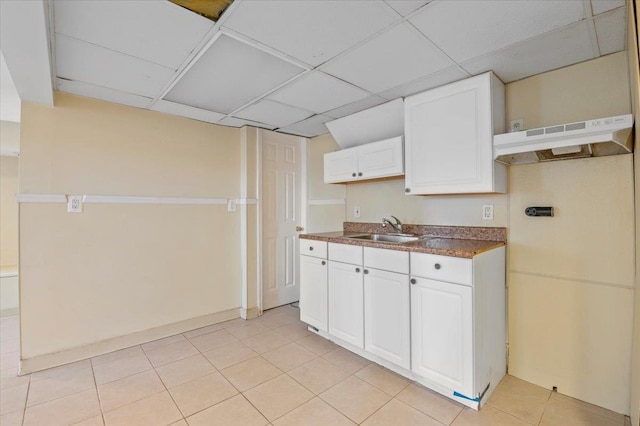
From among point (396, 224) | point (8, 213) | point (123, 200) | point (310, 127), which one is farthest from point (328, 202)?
point (8, 213)

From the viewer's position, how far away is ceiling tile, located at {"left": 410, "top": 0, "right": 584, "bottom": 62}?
4.47 ft

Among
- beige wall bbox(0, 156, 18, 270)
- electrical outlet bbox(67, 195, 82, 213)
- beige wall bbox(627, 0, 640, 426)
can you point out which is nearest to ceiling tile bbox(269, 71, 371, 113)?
beige wall bbox(627, 0, 640, 426)

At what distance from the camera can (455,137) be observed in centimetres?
208

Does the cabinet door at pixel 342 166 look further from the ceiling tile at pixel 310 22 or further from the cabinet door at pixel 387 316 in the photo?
the ceiling tile at pixel 310 22

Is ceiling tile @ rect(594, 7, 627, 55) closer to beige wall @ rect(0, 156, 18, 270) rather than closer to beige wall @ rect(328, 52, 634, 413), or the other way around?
beige wall @ rect(328, 52, 634, 413)

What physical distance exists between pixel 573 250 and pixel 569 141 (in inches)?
29.1

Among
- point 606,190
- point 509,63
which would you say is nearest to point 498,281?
point 606,190

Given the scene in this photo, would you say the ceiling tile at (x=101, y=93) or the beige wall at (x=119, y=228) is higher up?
the ceiling tile at (x=101, y=93)

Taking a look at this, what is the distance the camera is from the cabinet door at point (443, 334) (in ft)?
5.69

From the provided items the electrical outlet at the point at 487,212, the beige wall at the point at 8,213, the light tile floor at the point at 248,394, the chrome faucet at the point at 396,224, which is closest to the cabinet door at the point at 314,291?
the light tile floor at the point at 248,394

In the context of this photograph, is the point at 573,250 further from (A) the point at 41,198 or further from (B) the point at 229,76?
(A) the point at 41,198

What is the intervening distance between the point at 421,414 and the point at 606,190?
175 centimetres

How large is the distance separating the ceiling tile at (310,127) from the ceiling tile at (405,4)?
156 centimetres

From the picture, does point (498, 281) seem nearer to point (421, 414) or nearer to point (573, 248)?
point (573, 248)
